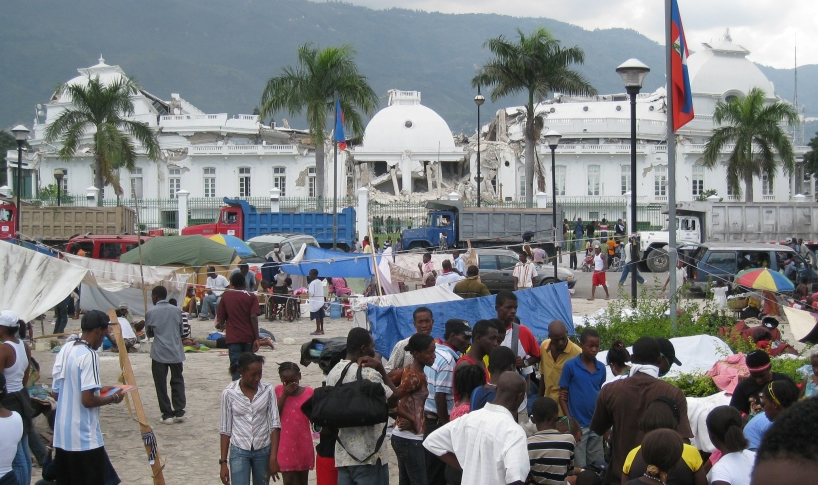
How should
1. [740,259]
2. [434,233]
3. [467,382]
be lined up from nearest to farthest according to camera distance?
[467,382]
[740,259]
[434,233]

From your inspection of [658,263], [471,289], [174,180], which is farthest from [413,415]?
[174,180]

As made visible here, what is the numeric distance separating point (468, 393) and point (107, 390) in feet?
8.88

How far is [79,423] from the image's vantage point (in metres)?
6.37

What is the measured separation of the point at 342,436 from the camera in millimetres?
5852

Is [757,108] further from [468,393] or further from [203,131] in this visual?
[468,393]

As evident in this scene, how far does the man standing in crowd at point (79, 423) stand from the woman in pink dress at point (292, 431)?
1253 mm

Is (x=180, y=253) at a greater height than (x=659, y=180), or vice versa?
(x=659, y=180)

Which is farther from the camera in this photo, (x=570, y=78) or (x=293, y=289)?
(x=570, y=78)

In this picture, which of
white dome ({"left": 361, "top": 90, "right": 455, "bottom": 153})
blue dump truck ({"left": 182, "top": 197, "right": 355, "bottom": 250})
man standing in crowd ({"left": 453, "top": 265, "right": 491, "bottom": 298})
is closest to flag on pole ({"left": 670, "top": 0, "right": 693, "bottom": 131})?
man standing in crowd ({"left": 453, "top": 265, "right": 491, "bottom": 298})

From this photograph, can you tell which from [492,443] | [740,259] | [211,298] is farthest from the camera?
[740,259]

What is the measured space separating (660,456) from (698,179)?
47.6m

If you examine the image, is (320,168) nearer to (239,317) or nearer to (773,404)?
(239,317)

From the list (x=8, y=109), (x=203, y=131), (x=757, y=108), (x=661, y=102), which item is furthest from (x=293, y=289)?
(x=8, y=109)

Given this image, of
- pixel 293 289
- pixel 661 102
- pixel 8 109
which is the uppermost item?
pixel 8 109
